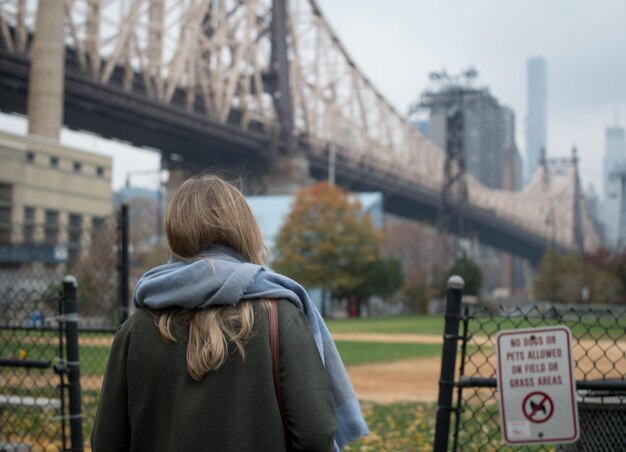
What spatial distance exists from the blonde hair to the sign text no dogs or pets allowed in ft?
3.33

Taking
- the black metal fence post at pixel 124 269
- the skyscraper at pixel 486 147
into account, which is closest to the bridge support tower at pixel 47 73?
the black metal fence post at pixel 124 269

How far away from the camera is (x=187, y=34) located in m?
58.5

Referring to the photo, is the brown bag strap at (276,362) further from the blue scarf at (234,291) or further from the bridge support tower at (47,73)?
the bridge support tower at (47,73)

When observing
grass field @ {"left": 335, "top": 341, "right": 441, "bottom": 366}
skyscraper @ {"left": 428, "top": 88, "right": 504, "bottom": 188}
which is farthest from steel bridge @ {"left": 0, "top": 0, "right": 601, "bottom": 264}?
skyscraper @ {"left": 428, "top": 88, "right": 504, "bottom": 188}

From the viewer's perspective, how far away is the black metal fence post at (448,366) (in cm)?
363

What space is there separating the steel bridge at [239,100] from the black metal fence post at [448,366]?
1480 inches

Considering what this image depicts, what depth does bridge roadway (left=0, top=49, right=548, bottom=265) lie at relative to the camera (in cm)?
4128

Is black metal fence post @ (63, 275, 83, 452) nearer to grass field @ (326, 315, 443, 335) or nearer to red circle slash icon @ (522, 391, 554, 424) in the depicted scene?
red circle slash icon @ (522, 391, 554, 424)

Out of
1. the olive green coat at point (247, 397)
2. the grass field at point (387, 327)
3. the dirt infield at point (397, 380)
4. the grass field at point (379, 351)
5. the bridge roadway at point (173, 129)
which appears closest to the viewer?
the olive green coat at point (247, 397)

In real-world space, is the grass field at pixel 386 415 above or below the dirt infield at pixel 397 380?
above

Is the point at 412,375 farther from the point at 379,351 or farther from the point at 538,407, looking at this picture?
the point at 538,407

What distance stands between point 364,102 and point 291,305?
79.4 metres

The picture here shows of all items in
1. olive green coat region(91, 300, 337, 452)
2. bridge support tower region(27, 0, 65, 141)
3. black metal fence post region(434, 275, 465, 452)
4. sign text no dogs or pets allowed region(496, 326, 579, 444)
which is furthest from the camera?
bridge support tower region(27, 0, 65, 141)

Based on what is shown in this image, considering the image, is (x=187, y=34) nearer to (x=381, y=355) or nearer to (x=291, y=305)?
(x=381, y=355)
